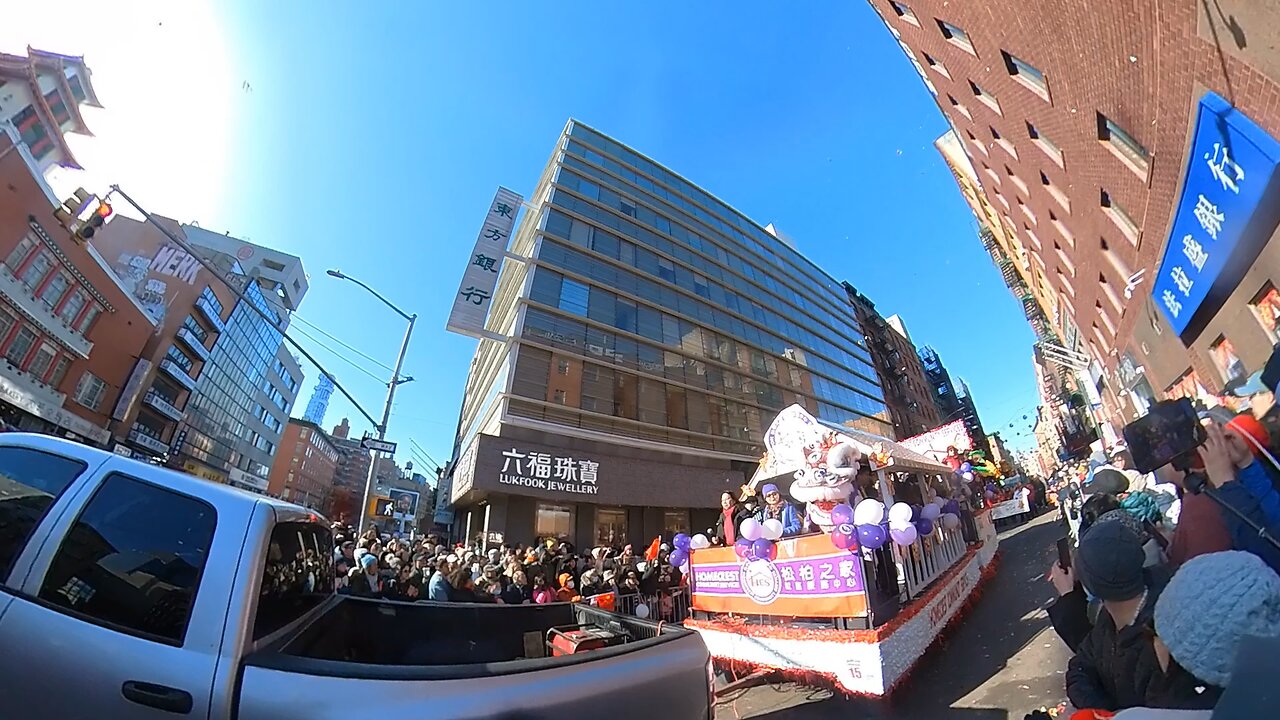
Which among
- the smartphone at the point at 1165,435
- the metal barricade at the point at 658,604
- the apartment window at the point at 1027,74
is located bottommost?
the metal barricade at the point at 658,604

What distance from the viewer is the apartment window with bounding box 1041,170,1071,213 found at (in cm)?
1261

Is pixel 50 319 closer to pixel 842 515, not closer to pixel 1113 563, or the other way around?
pixel 842 515

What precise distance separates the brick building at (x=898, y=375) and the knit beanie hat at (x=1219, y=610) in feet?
155

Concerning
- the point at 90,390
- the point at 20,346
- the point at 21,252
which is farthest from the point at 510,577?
the point at 90,390

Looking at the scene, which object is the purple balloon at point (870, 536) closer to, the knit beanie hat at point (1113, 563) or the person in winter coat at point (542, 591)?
the knit beanie hat at point (1113, 563)

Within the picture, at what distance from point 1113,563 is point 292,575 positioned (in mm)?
4002

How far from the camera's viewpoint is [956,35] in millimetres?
12078

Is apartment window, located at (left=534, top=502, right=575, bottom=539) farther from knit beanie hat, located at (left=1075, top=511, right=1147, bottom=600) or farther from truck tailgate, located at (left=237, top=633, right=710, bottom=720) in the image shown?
knit beanie hat, located at (left=1075, top=511, right=1147, bottom=600)

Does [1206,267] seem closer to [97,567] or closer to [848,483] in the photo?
[848,483]

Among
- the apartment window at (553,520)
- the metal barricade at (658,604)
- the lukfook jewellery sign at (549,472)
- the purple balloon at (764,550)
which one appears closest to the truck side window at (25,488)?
the purple balloon at (764,550)

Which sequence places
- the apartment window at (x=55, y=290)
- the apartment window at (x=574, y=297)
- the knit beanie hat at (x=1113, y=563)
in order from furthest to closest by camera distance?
1. the apartment window at (x=55, y=290)
2. the apartment window at (x=574, y=297)
3. the knit beanie hat at (x=1113, y=563)

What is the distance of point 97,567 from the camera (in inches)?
74.2

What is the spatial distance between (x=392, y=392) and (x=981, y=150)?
23997 mm

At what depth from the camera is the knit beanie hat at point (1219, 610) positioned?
1.11 m
